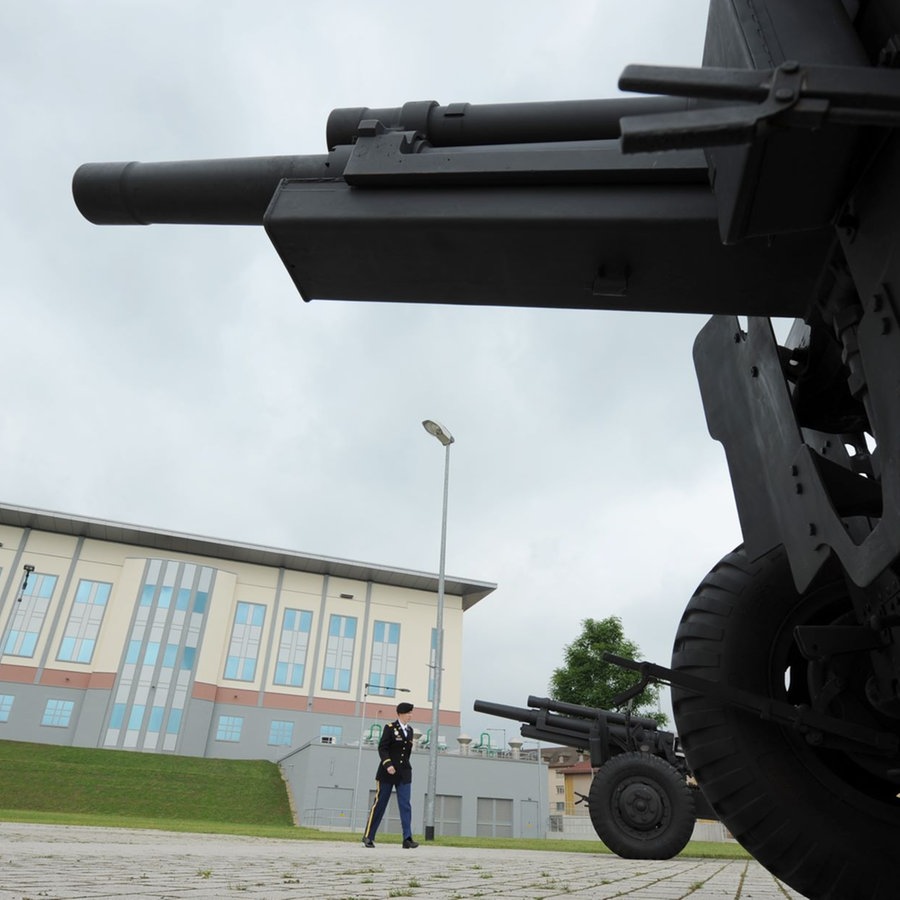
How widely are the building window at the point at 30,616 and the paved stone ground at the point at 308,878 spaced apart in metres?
40.4

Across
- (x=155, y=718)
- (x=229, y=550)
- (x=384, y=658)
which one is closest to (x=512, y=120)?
(x=155, y=718)

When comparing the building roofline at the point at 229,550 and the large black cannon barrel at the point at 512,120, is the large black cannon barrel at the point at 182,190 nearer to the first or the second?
the large black cannon barrel at the point at 512,120

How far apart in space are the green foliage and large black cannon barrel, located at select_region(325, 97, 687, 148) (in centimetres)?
2441

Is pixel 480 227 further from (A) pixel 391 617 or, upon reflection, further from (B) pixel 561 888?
(A) pixel 391 617

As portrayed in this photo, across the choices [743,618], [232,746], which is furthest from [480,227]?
[232,746]

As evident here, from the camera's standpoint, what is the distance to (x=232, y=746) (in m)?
42.9

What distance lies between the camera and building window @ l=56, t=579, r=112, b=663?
41.8 meters

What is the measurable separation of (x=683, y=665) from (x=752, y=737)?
1.18 feet

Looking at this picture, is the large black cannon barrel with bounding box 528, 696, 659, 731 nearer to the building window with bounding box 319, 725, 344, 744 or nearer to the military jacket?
the military jacket

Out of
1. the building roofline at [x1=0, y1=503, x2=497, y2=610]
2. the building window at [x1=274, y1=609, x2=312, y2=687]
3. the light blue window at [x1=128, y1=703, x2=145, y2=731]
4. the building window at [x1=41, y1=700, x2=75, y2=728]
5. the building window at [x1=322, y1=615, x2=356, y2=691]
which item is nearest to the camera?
the building window at [x1=41, y1=700, x2=75, y2=728]

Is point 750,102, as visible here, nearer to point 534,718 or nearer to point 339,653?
point 534,718

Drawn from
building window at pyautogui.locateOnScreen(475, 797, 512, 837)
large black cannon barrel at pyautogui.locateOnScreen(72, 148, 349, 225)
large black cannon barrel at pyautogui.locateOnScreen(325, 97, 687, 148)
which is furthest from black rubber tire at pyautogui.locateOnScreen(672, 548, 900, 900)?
building window at pyautogui.locateOnScreen(475, 797, 512, 837)

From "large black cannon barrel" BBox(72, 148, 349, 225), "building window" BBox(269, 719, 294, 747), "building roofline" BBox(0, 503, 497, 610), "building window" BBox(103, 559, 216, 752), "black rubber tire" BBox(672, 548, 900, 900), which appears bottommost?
"black rubber tire" BBox(672, 548, 900, 900)

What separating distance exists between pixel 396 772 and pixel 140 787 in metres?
22.2
